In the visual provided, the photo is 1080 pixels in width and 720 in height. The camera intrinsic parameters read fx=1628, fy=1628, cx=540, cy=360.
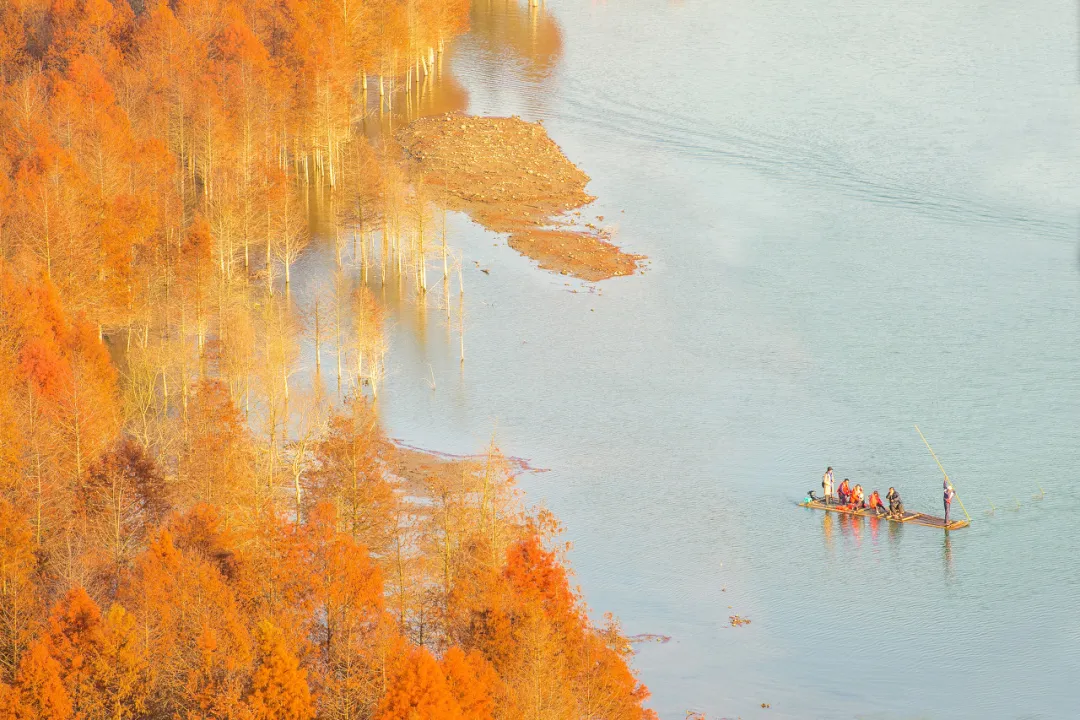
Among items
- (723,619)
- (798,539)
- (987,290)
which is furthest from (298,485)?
(987,290)

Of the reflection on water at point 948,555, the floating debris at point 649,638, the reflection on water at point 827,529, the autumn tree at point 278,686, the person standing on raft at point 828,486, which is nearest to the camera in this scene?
the autumn tree at point 278,686

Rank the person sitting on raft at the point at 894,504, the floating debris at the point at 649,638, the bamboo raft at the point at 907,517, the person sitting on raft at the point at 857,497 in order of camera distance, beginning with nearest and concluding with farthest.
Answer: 1. the floating debris at the point at 649,638
2. the bamboo raft at the point at 907,517
3. the person sitting on raft at the point at 894,504
4. the person sitting on raft at the point at 857,497

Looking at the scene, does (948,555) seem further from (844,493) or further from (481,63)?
(481,63)

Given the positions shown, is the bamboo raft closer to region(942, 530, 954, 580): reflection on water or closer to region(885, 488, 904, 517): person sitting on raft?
region(885, 488, 904, 517): person sitting on raft

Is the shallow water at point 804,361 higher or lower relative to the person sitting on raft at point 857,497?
lower

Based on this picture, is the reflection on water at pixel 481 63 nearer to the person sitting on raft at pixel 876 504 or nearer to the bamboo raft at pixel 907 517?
the bamboo raft at pixel 907 517

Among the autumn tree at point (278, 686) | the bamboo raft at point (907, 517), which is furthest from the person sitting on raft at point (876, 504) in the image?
the autumn tree at point (278, 686)

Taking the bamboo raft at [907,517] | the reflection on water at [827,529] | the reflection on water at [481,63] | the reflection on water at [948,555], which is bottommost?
the reflection on water at [481,63]
